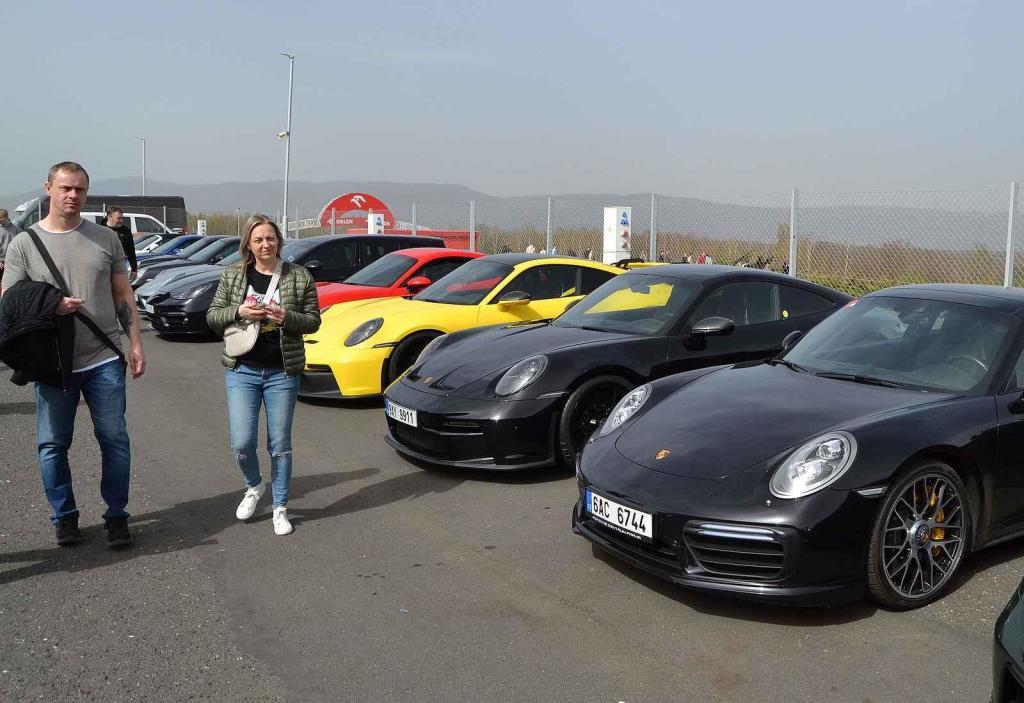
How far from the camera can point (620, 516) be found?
4051 millimetres

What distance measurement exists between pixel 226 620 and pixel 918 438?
9.73 ft

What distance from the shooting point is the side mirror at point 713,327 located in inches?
239

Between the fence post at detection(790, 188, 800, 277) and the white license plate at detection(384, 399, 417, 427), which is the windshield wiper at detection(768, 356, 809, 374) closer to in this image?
the white license plate at detection(384, 399, 417, 427)

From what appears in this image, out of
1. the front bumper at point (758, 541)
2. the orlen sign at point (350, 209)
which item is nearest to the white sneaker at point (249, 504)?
the front bumper at point (758, 541)

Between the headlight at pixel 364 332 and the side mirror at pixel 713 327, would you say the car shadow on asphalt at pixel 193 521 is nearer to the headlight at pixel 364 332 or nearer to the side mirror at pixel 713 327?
the side mirror at pixel 713 327

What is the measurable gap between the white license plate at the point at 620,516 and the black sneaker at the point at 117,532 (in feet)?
7.66

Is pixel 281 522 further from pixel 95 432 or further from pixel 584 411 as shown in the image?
pixel 584 411

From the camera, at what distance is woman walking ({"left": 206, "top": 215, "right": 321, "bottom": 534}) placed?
16.1 feet

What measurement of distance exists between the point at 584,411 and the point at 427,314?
2.94m

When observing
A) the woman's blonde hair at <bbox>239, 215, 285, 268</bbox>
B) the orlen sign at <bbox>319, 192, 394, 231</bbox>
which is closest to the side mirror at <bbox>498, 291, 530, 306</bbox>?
the woman's blonde hair at <bbox>239, 215, 285, 268</bbox>

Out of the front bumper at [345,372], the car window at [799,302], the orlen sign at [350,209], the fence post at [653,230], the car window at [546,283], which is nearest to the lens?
the car window at [799,302]

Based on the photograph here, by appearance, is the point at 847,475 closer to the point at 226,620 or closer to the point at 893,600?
the point at 893,600

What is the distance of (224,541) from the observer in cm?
487

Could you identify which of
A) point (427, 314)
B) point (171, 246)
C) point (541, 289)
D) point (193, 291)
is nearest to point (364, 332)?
point (427, 314)
